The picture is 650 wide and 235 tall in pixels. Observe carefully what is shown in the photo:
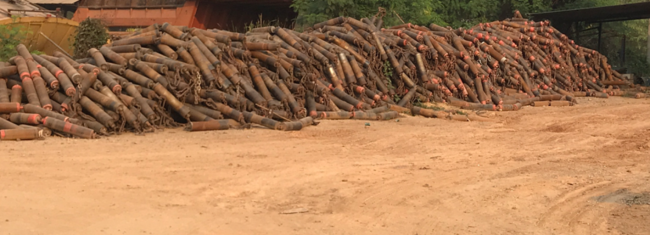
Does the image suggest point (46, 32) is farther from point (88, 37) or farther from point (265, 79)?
point (265, 79)

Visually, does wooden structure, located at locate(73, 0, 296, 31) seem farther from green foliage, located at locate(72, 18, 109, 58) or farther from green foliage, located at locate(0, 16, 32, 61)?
green foliage, located at locate(72, 18, 109, 58)

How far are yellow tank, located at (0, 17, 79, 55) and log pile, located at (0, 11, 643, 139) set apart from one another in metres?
6.04

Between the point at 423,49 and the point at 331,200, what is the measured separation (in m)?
10.2

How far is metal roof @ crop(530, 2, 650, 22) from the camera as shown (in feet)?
78.4

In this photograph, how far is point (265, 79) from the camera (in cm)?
1320

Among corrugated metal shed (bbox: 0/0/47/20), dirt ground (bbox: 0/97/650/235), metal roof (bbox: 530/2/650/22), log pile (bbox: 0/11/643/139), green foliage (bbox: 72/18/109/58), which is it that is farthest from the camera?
metal roof (bbox: 530/2/650/22)

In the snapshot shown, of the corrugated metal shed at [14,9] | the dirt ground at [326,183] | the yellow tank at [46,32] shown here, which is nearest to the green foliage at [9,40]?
the yellow tank at [46,32]

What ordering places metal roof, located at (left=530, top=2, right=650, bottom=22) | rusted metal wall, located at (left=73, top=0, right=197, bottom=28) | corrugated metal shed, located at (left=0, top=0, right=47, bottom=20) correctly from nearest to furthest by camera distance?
corrugated metal shed, located at (left=0, top=0, right=47, bottom=20) → metal roof, located at (left=530, top=2, right=650, bottom=22) → rusted metal wall, located at (left=73, top=0, right=197, bottom=28)

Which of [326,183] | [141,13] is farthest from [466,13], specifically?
[326,183]

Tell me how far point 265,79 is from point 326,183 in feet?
18.5

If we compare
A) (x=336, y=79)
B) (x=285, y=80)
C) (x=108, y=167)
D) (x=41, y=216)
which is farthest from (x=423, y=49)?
(x=41, y=216)

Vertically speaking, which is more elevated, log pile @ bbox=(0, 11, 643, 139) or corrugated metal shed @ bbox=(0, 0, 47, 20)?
corrugated metal shed @ bbox=(0, 0, 47, 20)

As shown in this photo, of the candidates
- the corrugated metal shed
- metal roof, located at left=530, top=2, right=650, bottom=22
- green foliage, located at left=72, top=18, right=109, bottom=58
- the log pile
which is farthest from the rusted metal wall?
metal roof, located at left=530, top=2, right=650, bottom=22

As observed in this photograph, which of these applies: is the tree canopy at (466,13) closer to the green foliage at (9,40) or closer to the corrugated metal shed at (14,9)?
the corrugated metal shed at (14,9)
